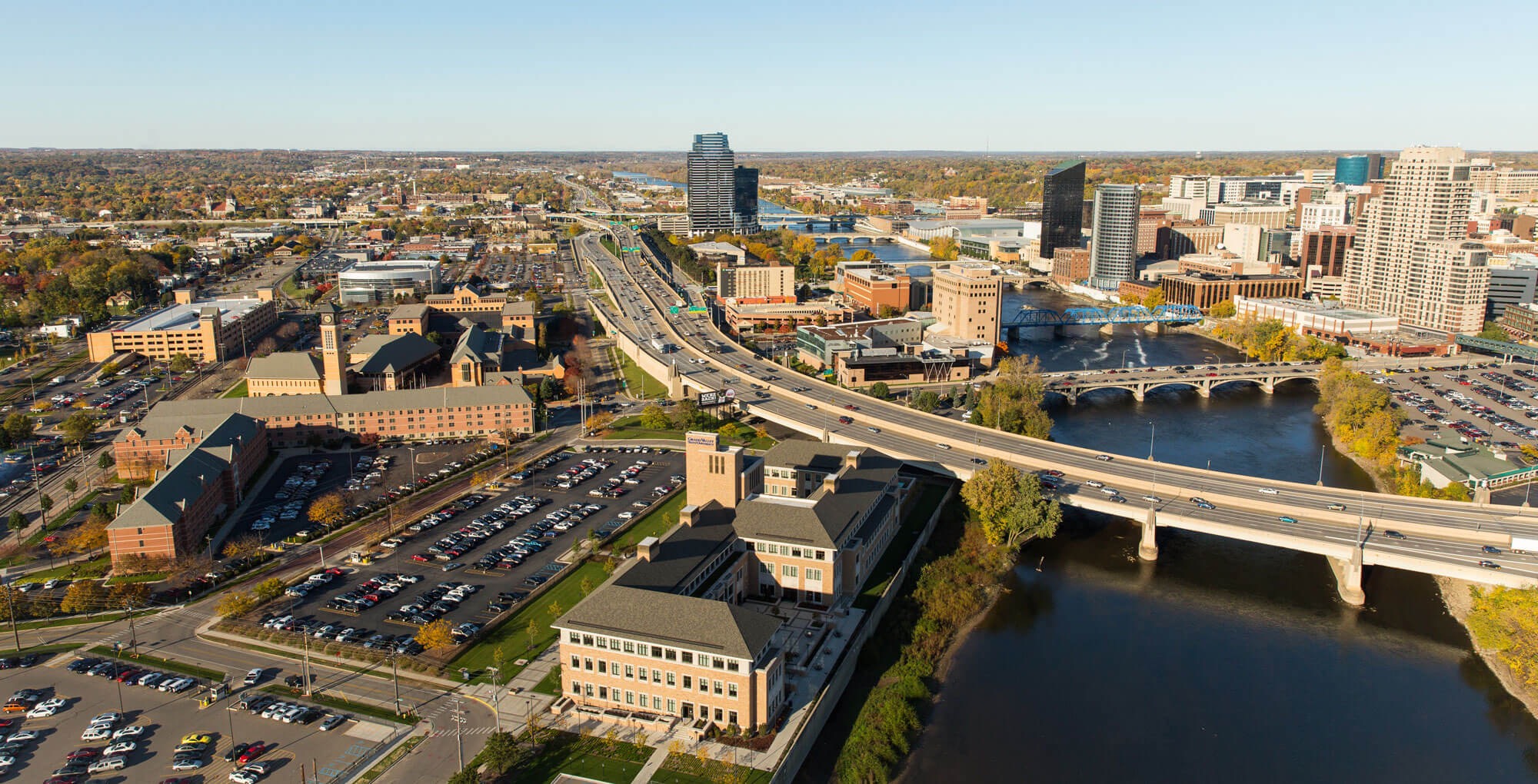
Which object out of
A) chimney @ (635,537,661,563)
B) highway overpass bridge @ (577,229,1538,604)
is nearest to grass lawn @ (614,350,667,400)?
highway overpass bridge @ (577,229,1538,604)

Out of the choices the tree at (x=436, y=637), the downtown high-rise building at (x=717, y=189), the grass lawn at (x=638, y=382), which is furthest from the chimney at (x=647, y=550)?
the downtown high-rise building at (x=717, y=189)

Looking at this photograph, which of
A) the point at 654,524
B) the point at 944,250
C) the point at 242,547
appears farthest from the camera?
the point at 944,250

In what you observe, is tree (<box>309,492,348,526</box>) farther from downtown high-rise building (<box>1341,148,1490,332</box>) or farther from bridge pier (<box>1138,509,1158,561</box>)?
downtown high-rise building (<box>1341,148,1490,332</box>)

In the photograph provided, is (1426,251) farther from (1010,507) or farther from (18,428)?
(18,428)

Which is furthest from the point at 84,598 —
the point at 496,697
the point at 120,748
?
the point at 496,697

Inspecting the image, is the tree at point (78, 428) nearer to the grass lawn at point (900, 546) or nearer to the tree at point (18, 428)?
the tree at point (18, 428)

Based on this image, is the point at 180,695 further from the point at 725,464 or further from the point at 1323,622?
the point at 1323,622
